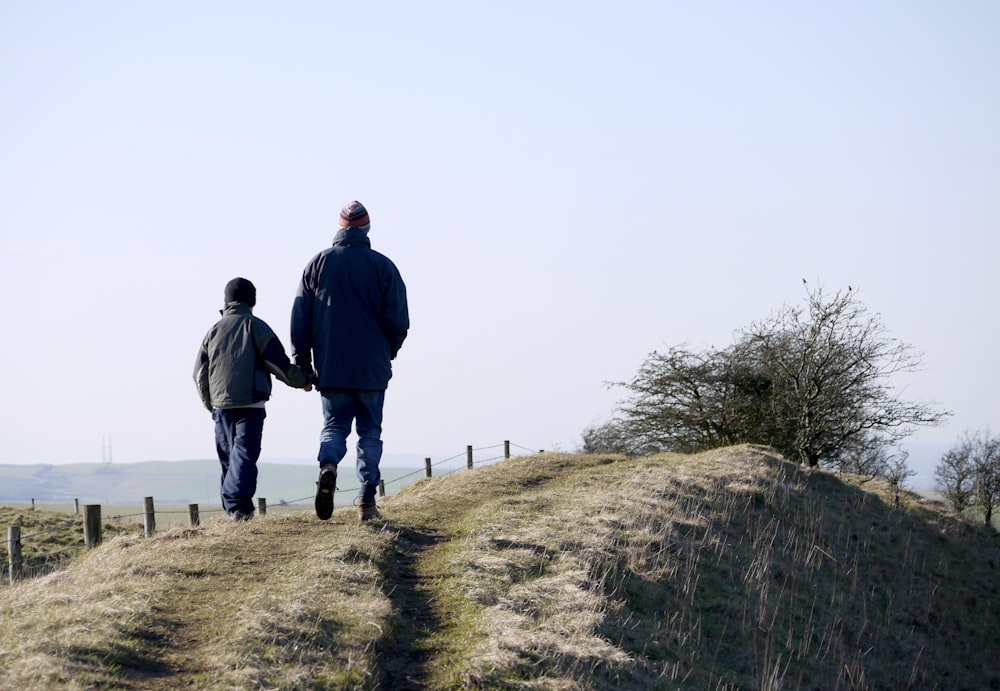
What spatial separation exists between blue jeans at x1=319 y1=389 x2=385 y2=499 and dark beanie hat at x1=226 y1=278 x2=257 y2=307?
152 cm

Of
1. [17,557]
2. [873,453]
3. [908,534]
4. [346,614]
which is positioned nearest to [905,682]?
[908,534]

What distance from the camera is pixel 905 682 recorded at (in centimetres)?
1174

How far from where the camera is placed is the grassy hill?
21.3ft

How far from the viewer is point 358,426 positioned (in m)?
10.0

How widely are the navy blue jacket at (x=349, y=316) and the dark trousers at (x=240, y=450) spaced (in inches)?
34.9

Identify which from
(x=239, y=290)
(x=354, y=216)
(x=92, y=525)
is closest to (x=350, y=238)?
(x=354, y=216)

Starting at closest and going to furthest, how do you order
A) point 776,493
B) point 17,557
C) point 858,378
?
point 17,557
point 776,493
point 858,378

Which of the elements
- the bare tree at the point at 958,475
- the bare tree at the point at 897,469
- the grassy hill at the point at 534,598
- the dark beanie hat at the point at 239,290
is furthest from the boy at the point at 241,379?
the bare tree at the point at 958,475

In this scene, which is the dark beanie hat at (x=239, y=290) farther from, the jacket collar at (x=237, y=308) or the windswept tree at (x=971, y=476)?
the windswept tree at (x=971, y=476)

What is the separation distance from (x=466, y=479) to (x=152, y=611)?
26.6 ft

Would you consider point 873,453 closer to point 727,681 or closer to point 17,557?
point 727,681

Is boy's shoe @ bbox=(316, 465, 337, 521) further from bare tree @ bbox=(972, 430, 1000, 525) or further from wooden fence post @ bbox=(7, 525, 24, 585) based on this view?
bare tree @ bbox=(972, 430, 1000, 525)

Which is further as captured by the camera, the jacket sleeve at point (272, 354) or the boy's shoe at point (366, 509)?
the jacket sleeve at point (272, 354)

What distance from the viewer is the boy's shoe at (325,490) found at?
942 centimetres
